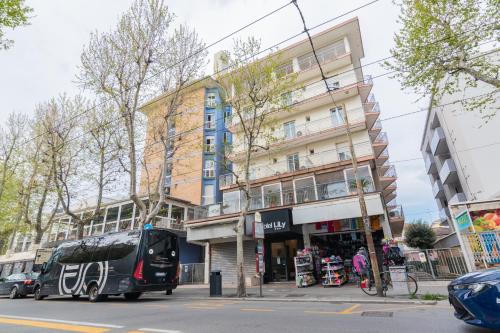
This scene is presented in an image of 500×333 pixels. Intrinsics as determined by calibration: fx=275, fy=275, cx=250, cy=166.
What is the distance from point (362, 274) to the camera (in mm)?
10977

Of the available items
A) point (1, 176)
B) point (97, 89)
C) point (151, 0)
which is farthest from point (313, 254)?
point (1, 176)

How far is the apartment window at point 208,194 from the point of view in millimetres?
28062

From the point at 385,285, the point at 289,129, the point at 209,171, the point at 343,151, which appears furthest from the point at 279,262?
the point at 209,171

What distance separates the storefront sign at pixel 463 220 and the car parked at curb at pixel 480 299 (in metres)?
8.22

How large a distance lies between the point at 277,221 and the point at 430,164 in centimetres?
2994

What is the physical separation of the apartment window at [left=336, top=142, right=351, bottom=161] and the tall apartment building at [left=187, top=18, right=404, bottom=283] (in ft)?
0.25

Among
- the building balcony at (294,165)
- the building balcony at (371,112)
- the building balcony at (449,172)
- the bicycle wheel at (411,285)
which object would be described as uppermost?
the building balcony at (371,112)

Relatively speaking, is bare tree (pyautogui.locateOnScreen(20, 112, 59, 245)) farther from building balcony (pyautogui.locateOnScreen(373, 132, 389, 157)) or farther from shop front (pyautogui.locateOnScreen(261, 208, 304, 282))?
building balcony (pyautogui.locateOnScreen(373, 132, 389, 157))

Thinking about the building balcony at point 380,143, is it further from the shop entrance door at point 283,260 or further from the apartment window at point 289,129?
the shop entrance door at point 283,260

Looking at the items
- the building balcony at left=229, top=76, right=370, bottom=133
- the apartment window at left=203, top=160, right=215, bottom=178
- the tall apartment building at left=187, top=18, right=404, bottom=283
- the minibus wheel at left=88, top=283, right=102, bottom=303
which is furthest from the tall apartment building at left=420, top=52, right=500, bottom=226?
the minibus wheel at left=88, top=283, right=102, bottom=303

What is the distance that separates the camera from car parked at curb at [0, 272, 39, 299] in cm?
1653

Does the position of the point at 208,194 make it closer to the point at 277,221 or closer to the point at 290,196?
the point at 290,196

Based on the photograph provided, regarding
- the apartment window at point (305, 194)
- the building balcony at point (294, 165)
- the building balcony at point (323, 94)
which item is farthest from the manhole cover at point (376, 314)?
the building balcony at point (323, 94)

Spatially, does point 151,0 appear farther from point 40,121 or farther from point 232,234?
point 232,234
